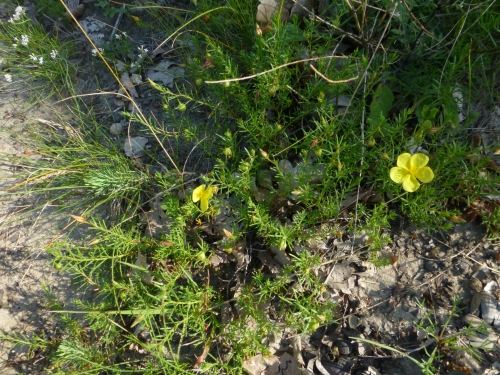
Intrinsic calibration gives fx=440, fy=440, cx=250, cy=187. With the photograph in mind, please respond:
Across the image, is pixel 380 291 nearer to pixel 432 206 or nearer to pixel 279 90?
pixel 432 206

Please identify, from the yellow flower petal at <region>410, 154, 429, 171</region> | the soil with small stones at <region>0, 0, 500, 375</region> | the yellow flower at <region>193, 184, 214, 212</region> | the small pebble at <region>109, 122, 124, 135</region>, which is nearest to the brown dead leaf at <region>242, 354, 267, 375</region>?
the soil with small stones at <region>0, 0, 500, 375</region>

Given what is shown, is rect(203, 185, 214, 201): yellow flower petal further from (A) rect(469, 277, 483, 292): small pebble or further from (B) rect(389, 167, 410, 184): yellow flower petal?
(A) rect(469, 277, 483, 292): small pebble

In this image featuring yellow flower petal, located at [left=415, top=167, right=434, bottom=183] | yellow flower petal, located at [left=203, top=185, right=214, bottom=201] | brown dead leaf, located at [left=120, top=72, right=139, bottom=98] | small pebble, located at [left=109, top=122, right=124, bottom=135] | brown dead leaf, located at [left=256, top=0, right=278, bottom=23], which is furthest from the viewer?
brown dead leaf, located at [left=120, top=72, right=139, bottom=98]

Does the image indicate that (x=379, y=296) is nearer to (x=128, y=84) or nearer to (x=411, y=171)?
Result: (x=411, y=171)

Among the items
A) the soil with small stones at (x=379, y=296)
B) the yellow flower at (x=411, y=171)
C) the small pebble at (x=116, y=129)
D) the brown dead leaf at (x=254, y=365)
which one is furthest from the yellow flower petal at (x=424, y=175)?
the small pebble at (x=116, y=129)

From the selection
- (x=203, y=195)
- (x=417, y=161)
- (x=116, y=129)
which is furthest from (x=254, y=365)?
(x=116, y=129)

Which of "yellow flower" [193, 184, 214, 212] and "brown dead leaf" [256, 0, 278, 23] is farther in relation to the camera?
"brown dead leaf" [256, 0, 278, 23]
